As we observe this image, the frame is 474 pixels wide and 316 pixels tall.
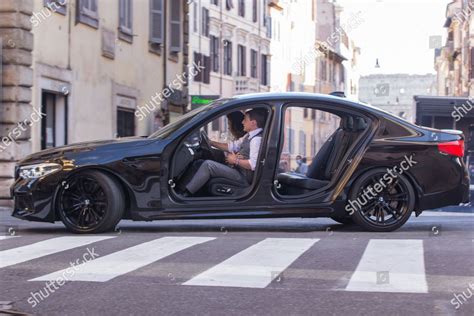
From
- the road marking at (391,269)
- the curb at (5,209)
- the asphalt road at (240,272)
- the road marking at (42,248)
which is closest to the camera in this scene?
the asphalt road at (240,272)

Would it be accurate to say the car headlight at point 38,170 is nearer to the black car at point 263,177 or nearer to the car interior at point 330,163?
the black car at point 263,177

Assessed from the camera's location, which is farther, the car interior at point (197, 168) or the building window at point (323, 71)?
the building window at point (323, 71)

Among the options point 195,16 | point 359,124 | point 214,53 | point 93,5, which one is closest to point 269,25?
point 214,53

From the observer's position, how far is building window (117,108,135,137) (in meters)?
25.3

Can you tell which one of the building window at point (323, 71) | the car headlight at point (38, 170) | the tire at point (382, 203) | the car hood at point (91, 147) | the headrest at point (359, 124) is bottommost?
the tire at point (382, 203)

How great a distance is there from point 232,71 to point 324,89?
31.8 meters

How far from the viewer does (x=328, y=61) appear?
272 feet

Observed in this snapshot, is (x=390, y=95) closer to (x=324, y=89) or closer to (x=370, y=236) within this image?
(x=324, y=89)

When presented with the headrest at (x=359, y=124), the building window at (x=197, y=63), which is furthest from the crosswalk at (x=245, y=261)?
the building window at (x=197, y=63)

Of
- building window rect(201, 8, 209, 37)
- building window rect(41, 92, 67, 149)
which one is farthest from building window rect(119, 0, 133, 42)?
building window rect(201, 8, 209, 37)

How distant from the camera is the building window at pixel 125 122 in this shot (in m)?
25.3

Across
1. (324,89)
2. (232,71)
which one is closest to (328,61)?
(324,89)

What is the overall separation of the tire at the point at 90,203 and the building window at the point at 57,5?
11.3 metres

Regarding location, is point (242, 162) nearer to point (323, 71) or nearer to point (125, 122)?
point (125, 122)
